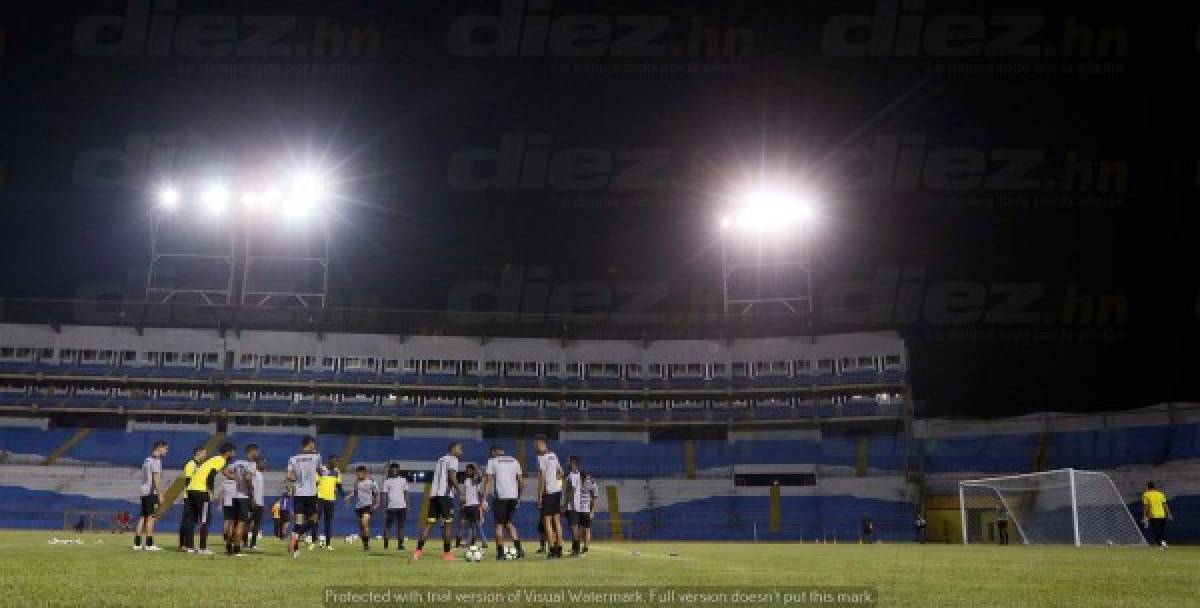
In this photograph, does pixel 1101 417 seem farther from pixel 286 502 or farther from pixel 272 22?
pixel 272 22

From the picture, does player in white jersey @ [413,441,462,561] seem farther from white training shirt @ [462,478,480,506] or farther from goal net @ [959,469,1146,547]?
goal net @ [959,469,1146,547]

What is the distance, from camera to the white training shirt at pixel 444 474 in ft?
51.1

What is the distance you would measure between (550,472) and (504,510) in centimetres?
107

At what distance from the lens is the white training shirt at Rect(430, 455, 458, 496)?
1558 cm

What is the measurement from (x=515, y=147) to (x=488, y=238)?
8568mm

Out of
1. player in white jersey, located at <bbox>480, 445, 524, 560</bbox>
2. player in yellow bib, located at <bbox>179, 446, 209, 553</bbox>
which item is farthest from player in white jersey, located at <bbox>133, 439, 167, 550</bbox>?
player in white jersey, located at <bbox>480, 445, 524, 560</bbox>

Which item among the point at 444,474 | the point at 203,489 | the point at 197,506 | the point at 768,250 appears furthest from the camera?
the point at 768,250

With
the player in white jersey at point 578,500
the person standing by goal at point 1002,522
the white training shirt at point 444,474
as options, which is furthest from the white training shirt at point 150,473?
the person standing by goal at point 1002,522

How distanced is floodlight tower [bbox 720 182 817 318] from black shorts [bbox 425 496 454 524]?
33.5 m

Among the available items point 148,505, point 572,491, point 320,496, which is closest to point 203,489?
point 148,505

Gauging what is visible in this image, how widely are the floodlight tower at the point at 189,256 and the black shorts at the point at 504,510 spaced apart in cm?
3892

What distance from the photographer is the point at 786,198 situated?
1820 inches

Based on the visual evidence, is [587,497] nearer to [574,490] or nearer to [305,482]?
[574,490]

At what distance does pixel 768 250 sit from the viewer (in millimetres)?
54000
